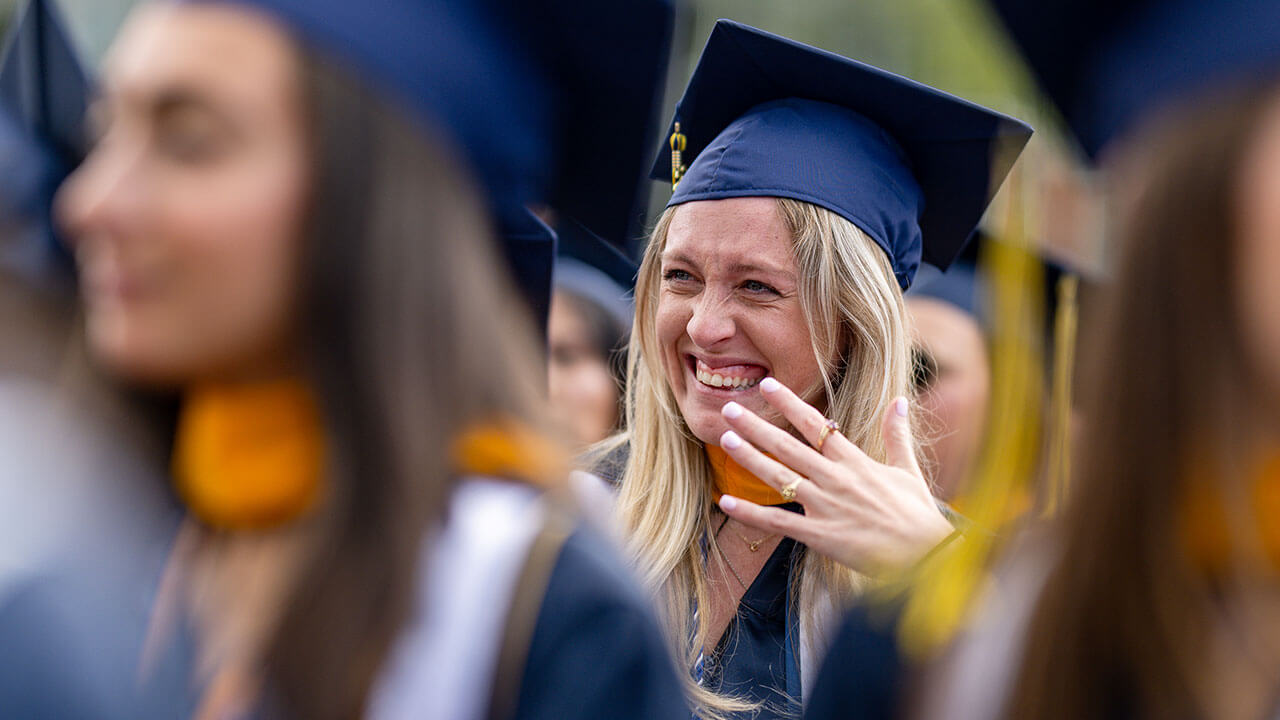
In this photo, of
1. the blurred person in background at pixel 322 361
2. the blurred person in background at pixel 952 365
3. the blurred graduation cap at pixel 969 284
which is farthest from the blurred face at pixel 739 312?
the blurred graduation cap at pixel 969 284

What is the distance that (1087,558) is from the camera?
115cm

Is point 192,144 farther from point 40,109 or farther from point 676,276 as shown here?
point 676,276

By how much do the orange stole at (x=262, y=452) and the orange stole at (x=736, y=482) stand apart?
5.11 ft

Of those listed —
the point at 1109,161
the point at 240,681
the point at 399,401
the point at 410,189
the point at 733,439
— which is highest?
the point at 1109,161

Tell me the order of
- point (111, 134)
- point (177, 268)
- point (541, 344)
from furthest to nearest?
point (541, 344), point (111, 134), point (177, 268)

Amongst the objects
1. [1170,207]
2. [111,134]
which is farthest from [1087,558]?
[111,134]

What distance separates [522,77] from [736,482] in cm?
150

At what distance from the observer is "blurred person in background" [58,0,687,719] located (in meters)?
1.05

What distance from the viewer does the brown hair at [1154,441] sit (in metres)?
1.06

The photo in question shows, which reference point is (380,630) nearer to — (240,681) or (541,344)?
(240,681)

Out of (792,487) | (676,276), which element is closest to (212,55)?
(792,487)

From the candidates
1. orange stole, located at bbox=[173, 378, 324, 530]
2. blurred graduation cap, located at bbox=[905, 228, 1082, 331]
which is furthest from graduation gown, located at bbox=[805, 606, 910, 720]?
blurred graduation cap, located at bbox=[905, 228, 1082, 331]

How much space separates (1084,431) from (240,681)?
0.91 meters

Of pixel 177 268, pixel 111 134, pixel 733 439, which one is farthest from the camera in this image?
pixel 733 439
